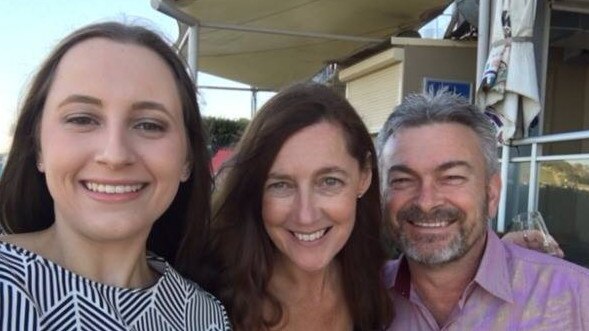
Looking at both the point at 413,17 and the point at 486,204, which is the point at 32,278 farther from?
the point at 413,17

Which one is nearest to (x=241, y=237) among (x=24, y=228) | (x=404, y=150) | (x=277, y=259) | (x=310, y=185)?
(x=277, y=259)

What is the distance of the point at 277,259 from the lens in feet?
7.62

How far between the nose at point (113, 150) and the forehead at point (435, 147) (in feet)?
3.79

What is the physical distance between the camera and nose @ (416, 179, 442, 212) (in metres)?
2.16

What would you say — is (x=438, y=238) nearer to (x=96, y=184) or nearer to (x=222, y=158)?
(x=96, y=184)

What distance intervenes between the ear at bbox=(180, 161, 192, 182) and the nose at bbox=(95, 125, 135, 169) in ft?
0.89

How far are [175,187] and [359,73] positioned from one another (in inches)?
231

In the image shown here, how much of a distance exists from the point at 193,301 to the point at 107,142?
517 mm

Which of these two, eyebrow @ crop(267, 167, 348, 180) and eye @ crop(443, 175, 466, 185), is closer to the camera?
eyebrow @ crop(267, 167, 348, 180)

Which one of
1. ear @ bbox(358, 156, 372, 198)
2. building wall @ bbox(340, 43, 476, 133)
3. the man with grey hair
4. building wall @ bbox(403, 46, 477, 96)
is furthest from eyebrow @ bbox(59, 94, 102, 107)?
building wall @ bbox(403, 46, 477, 96)

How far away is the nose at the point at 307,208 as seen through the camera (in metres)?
2.01

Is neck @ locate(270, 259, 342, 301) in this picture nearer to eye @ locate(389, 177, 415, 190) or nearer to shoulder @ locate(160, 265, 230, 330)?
eye @ locate(389, 177, 415, 190)

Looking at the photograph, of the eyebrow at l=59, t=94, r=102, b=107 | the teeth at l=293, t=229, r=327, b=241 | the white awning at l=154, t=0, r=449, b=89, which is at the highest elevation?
the white awning at l=154, t=0, r=449, b=89

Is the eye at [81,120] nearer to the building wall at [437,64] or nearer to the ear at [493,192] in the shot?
the ear at [493,192]
